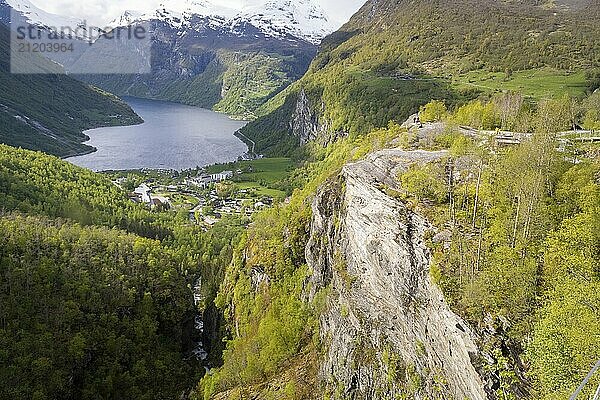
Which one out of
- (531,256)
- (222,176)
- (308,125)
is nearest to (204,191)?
(222,176)

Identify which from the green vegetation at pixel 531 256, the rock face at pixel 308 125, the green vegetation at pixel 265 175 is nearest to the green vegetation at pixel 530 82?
the rock face at pixel 308 125

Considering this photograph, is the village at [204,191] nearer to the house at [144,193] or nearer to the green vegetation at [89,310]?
the house at [144,193]

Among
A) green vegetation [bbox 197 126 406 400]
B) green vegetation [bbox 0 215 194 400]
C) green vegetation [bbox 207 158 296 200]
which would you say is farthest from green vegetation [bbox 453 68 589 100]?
green vegetation [bbox 0 215 194 400]

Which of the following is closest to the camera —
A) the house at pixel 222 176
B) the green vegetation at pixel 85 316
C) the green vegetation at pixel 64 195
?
the green vegetation at pixel 85 316

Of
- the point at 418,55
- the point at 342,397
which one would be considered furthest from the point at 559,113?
the point at 418,55

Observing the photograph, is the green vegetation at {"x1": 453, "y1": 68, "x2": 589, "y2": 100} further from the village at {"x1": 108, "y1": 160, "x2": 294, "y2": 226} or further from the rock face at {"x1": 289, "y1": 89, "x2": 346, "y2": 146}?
the village at {"x1": 108, "y1": 160, "x2": 294, "y2": 226}

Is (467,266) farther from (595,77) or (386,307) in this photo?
(595,77)
